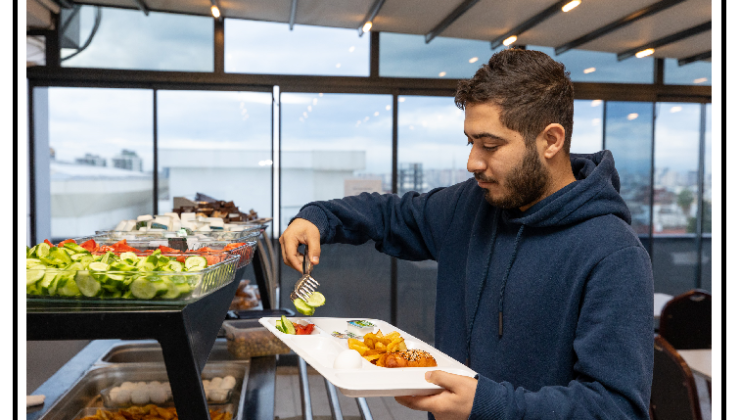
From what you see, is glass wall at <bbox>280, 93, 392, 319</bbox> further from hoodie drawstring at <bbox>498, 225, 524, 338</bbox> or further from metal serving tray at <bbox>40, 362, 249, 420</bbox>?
hoodie drawstring at <bbox>498, 225, 524, 338</bbox>

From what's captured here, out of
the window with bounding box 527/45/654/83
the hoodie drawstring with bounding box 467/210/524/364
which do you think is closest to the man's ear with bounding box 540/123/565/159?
the hoodie drawstring with bounding box 467/210/524/364

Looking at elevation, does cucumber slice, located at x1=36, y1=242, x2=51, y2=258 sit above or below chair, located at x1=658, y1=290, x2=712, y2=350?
above

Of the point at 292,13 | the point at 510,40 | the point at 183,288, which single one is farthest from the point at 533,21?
the point at 183,288

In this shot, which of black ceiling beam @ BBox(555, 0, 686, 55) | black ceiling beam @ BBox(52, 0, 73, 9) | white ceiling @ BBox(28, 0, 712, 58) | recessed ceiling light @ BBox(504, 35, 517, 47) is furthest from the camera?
recessed ceiling light @ BBox(504, 35, 517, 47)

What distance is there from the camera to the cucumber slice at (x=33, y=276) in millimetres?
896

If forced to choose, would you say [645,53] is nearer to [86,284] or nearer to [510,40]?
[510,40]

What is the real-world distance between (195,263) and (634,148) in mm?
5873

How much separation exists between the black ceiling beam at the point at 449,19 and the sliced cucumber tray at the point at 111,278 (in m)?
4.03

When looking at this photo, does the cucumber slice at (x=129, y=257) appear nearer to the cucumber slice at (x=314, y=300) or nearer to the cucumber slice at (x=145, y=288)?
the cucumber slice at (x=145, y=288)

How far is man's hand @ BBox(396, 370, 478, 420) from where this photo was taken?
3.12ft

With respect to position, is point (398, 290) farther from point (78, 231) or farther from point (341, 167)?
point (78, 231)

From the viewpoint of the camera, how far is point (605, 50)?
18.6ft

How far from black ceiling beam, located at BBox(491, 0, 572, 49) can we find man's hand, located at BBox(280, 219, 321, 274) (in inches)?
145
